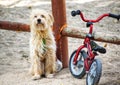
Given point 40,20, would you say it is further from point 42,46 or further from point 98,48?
point 98,48

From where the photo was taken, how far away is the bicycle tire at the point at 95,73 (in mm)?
4996

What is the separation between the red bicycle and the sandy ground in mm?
151

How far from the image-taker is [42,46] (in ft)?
19.5

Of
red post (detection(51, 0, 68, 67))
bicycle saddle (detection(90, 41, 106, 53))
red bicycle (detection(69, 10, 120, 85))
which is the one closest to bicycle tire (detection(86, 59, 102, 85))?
red bicycle (detection(69, 10, 120, 85))

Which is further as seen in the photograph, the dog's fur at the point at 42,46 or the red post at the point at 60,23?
the red post at the point at 60,23

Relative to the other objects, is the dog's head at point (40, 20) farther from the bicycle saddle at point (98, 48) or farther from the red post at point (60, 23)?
the bicycle saddle at point (98, 48)

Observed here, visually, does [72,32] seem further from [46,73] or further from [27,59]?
[27,59]

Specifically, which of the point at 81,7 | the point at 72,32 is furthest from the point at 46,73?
the point at 81,7

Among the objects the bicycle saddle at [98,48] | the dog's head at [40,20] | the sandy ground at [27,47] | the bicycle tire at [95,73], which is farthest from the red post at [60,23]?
the bicycle tire at [95,73]

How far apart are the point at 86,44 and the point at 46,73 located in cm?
89

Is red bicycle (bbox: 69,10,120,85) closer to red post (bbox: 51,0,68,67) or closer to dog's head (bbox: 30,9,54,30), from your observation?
red post (bbox: 51,0,68,67)

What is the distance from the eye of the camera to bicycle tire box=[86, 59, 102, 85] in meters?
5.00

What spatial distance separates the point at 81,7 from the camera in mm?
11969

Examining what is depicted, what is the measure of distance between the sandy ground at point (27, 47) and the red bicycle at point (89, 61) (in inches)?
5.9
